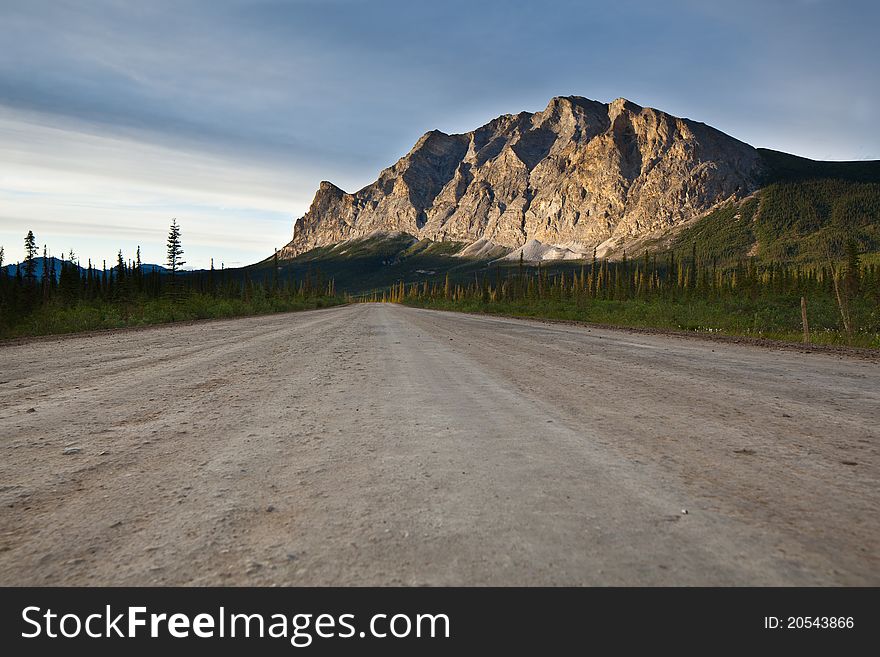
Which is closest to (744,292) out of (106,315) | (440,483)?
(106,315)

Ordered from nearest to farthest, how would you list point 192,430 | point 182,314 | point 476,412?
point 192,430, point 476,412, point 182,314

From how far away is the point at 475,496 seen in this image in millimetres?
2873

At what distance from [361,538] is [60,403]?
5137mm

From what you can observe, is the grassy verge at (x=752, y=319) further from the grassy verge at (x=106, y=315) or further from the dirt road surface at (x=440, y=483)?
the grassy verge at (x=106, y=315)

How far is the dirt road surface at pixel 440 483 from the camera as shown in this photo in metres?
2.10

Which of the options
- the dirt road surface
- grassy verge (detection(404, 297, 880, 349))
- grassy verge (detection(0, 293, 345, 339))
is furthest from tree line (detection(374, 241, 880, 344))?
grassy verge (detection(0, 293, 345, 339))

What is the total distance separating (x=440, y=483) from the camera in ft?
10.2

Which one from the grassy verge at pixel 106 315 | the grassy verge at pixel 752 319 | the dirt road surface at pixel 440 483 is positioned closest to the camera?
the dirt road surface at pixel 440 483

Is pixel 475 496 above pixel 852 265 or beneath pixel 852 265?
beneath

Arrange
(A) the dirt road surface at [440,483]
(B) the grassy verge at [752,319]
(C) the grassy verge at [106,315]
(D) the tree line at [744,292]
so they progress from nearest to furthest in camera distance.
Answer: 1. (A) the dirt road surface at [440,483]
2. (B) the grassy verge at [752,319]
3. (C) the grassy verge at [106,315]
4. (D) the tree line at [744,292]

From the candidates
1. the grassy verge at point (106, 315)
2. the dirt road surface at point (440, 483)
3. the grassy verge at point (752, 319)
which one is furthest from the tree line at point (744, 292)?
the grassy verge at point (106, 315)

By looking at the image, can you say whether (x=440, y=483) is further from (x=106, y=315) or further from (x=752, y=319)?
(x=106, y=315)
